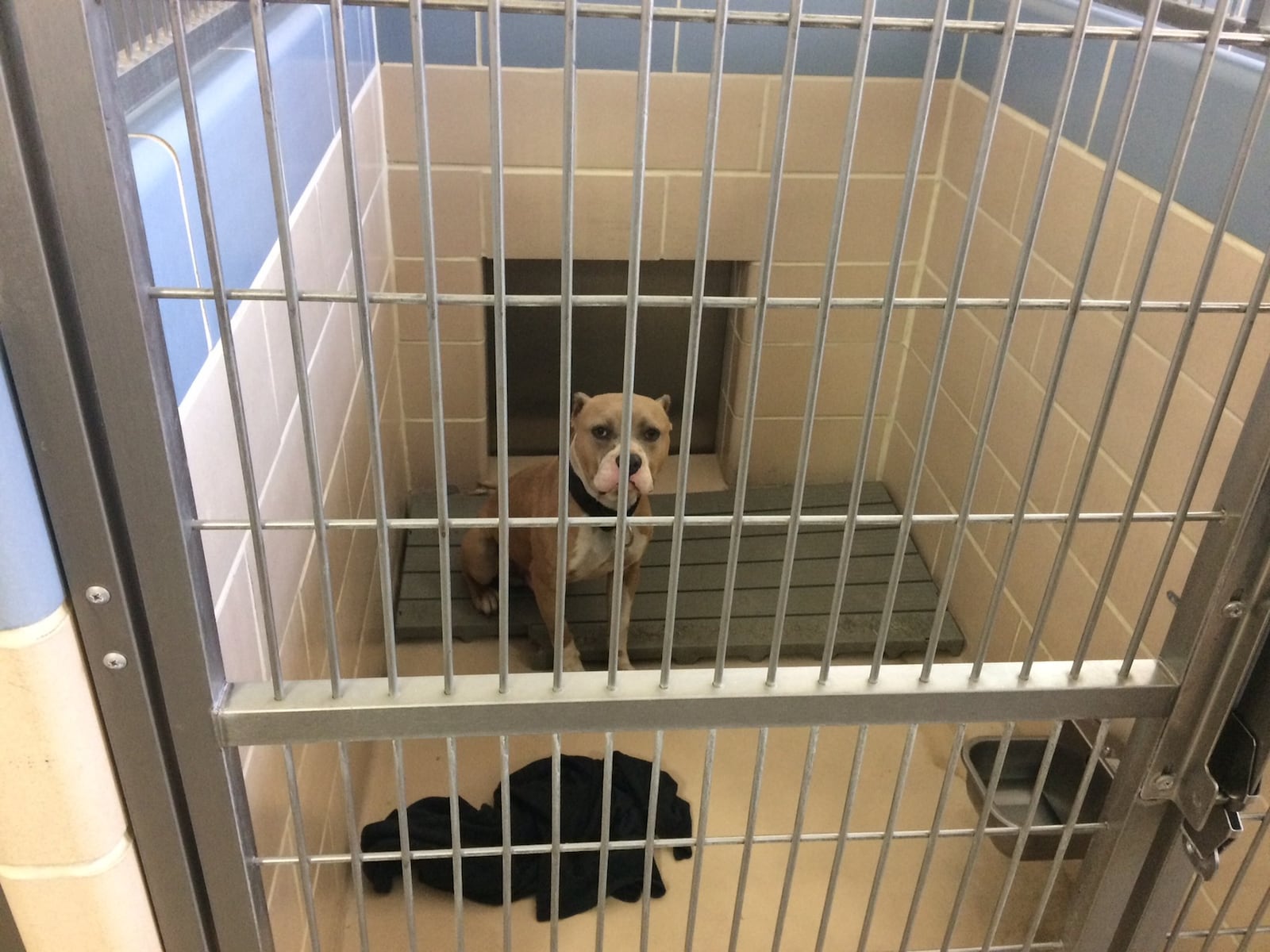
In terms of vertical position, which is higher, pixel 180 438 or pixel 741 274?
pixel 180 438

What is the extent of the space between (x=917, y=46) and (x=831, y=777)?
1363 millimetres

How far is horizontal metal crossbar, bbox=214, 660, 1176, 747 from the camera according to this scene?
761mm

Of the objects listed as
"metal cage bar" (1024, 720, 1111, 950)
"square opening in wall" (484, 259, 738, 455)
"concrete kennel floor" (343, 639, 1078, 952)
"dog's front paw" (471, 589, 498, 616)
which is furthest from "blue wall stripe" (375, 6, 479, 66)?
"metal cage bar" (1024, 720, 1111, 950)

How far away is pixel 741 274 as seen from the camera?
2174mm

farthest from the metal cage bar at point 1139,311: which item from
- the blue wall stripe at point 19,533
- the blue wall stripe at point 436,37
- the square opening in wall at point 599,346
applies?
the square opening in wall at point 599,346

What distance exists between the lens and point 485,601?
76.9 inches

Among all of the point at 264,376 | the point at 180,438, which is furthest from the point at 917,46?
the point at 180,438

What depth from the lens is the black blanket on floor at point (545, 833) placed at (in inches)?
54.9

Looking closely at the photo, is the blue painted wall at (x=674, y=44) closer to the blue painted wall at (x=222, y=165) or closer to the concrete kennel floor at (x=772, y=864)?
the blue painted wall at (x=222, y=165)

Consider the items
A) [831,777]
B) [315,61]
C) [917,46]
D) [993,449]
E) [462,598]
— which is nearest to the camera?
[315,61]

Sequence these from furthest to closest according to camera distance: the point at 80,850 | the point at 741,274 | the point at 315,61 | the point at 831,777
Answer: the point at 741,274 < the point at 831,777 < the point at 315,61 < the point at 80,850

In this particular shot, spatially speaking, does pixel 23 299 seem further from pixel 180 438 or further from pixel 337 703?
pixel 337 703

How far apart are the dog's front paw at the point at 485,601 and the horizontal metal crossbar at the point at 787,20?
1.47 metres

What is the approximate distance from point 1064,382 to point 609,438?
Result: 0.74 metres
